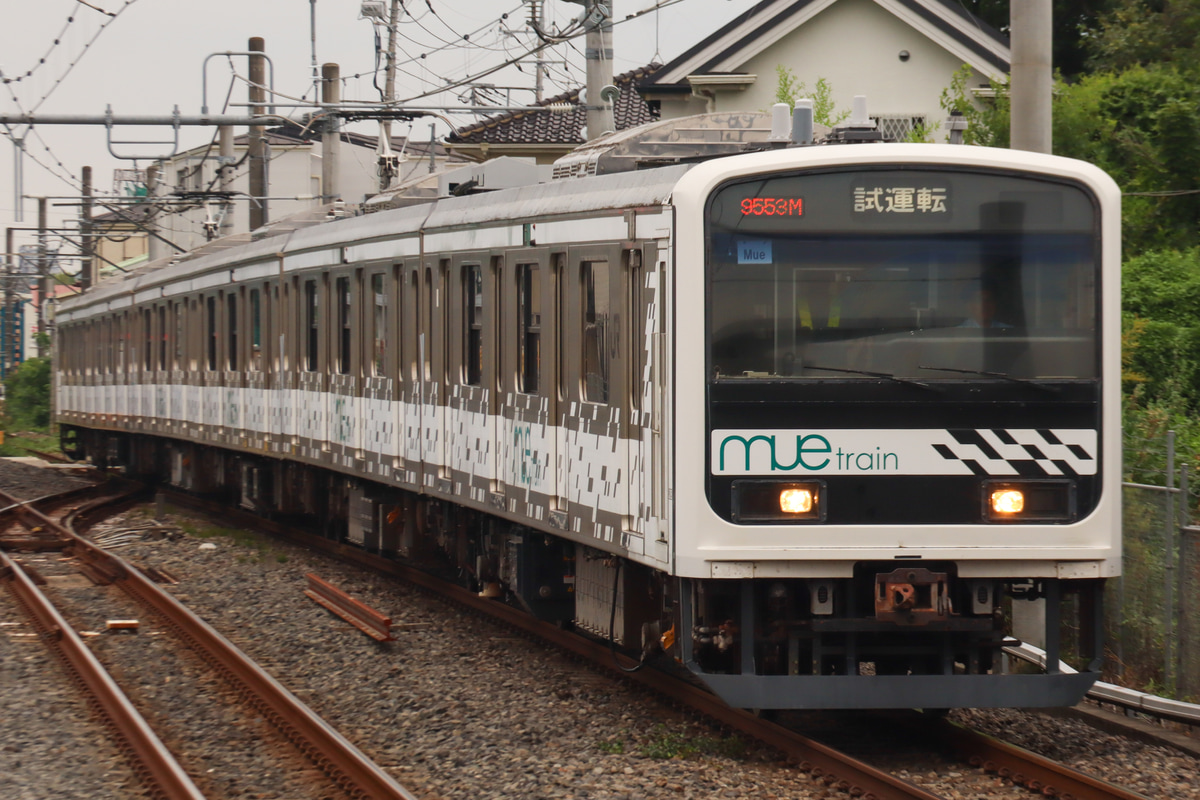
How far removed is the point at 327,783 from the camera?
7625 mm

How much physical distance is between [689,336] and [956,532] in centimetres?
143

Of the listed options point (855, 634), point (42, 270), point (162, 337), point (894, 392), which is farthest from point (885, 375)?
point (42, 270)

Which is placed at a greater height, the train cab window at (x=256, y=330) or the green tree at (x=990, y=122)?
the green tree at (x=990, y=122)

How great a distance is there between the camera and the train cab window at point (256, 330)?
17.6 meters

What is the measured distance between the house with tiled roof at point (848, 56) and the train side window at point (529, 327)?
53.8ft

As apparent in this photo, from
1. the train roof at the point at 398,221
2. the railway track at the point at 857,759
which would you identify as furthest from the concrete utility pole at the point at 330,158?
the railway track at the point at 857,759

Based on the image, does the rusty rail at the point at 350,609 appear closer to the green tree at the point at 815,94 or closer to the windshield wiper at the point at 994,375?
the windshield wiper at the point at 994,375

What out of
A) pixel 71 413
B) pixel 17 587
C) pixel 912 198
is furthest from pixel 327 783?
pixel 71 413

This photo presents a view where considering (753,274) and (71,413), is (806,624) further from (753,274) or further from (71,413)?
(71,413)

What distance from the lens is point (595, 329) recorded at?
8.88 meters

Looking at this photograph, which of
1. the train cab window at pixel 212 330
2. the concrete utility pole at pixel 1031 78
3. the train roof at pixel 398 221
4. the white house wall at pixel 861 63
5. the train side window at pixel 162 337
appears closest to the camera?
the train roof at pixel 398 221

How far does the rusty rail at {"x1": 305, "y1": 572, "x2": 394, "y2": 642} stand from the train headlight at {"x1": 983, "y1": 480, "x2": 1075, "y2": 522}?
15.7 feet

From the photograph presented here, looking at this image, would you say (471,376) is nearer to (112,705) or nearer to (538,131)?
(112,705)

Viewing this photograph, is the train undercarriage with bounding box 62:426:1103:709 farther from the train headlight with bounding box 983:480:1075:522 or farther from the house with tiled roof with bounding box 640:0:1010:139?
the house with tiled roof with bounding box 640:0:1010:139
